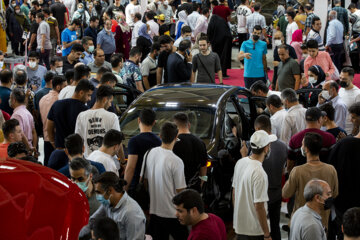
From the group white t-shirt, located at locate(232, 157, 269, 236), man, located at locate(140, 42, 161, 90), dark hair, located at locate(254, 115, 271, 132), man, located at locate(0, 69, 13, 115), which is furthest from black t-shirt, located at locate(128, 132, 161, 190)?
man, located at locate(140, 42, 161, 90)

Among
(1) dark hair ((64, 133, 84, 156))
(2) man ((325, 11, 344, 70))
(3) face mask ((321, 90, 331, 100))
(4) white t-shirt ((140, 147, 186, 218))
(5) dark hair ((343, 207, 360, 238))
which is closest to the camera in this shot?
(5) dark hair ((343, 207, 360, 238))

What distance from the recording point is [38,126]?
8.34 m

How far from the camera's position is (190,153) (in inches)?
241

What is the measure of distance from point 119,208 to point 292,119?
3.27 meters

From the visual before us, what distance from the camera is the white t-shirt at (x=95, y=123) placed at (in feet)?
21.0

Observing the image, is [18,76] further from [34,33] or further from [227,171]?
[34,33]

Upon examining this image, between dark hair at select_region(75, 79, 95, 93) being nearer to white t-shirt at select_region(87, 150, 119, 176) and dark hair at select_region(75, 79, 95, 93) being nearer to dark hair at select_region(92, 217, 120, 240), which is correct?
white t-shirt at select_region(87, 150, 119, 176)

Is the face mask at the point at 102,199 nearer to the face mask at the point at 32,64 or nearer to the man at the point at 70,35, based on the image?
the face mask at the point at 32,64

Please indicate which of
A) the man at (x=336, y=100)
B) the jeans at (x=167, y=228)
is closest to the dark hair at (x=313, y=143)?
the jeans at (x=167, y=228)

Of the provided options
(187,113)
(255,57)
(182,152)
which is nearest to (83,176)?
(182,152)

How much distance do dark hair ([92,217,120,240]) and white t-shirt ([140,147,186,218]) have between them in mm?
1969

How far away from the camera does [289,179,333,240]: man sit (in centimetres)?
458

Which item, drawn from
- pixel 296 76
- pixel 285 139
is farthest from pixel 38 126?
pixel 296 76

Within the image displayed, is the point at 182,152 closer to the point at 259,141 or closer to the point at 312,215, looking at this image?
the point at 259,141
